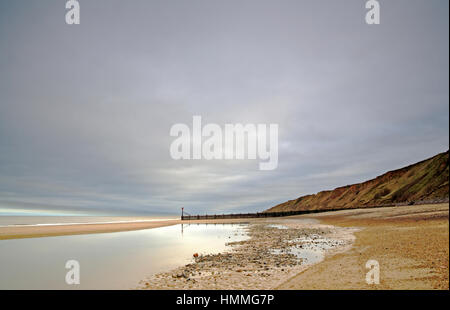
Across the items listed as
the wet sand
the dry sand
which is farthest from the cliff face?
the wet sand

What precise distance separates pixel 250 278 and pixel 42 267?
10994 mm

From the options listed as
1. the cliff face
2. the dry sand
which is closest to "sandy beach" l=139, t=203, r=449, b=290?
the dry sand

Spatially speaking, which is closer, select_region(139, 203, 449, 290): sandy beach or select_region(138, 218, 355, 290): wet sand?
select_region(139, 203, 449, 290): sandy beach

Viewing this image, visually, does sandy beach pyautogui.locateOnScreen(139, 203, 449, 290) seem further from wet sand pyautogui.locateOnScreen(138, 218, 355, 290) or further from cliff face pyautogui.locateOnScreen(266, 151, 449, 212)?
cliff face pyautogui.locateOnScreen(266, 151, 449, 212)

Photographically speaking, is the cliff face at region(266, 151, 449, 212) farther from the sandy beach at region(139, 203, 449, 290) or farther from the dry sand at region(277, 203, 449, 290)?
the sandy beach at region(139, 203, 449, 290)

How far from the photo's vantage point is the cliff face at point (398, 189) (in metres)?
72.5

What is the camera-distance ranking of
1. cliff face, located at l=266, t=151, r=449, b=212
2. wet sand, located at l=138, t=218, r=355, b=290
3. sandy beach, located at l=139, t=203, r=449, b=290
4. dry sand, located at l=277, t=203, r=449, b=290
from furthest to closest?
cliff face, located at l=266, t=151, r=449, b=212
wet sand, located at l=138, t=218, r=355, b=290
sandy beach, located at l=139, t=203, r=449, b=290
dry sand, located at l=277, t=203, r=449, b=290

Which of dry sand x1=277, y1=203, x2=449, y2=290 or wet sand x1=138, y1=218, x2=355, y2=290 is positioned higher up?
dry sand x1=277, y1=203, x2=449, y2=290

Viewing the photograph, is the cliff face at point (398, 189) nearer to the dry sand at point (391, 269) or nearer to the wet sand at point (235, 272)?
the dry sand at point (391, 269)

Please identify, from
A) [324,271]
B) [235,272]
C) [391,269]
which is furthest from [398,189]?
[235,272]

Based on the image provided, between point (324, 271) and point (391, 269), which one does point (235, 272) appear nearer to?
point (324, 271)

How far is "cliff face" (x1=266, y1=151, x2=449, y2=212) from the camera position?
238 feet

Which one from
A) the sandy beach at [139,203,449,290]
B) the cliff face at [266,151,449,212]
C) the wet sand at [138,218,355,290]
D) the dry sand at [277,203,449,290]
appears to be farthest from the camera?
the cliff face at [266,151,449,212]
